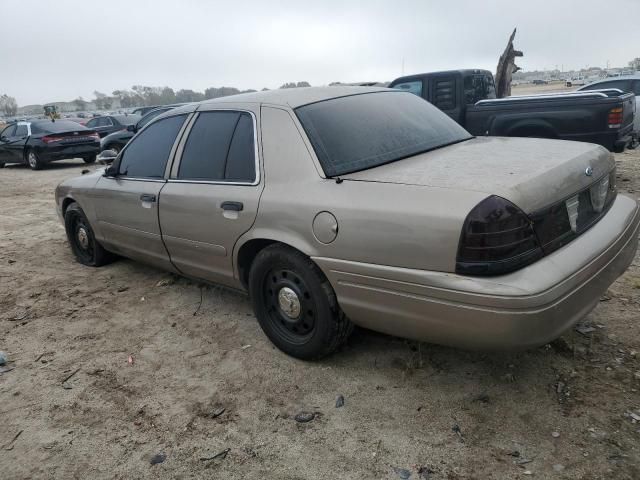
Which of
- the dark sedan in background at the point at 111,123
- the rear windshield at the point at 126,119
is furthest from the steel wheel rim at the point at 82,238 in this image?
the rear windshield at the point at 126,119

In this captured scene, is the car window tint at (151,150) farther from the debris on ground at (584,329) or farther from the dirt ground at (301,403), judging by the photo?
the debris on ground at (584,329)

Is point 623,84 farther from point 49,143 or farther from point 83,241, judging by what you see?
point 49,143

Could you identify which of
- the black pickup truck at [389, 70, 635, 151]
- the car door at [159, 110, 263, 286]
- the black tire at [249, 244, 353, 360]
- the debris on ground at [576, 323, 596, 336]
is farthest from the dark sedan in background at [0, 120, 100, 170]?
the debris on ground at [576, 323, 596, 336]

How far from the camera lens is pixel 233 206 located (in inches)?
127

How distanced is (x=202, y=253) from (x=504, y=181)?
2125mm

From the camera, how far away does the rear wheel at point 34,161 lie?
14398mm

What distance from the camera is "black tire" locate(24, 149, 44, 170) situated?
1440cm

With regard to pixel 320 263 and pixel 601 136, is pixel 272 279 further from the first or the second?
pixel 601 136

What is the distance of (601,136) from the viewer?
6520 mm

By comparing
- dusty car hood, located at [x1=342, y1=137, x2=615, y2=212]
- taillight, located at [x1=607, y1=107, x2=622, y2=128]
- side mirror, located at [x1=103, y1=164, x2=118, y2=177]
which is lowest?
side mirror, located at [x1=103, y1=164, x2=118, y2=177]

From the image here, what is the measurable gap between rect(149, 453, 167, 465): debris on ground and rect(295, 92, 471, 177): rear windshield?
165cm

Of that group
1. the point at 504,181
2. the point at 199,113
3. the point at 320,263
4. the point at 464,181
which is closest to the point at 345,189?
the point at 320,263

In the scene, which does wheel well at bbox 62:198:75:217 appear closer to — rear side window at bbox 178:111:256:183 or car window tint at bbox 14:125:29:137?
rear side window at bbox 178:111:256:183

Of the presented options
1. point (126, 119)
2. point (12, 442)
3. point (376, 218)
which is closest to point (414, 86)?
point (376, 218)
